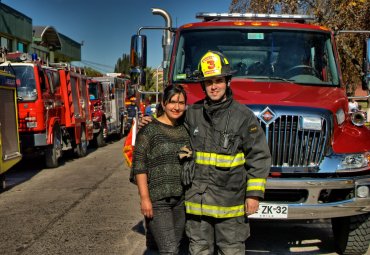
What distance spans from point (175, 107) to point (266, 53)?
2.56 metres

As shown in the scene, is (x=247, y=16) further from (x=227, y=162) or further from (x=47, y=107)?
(x=47, y=107)

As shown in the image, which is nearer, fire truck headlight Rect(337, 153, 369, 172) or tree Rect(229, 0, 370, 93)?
fire truck headlight Rect(337, 153, 369, 172)

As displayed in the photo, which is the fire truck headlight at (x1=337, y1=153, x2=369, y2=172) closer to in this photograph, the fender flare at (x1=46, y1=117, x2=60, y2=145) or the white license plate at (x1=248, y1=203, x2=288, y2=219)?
the white license plate at (x1=248, y1=203, x2=288, y2=219)

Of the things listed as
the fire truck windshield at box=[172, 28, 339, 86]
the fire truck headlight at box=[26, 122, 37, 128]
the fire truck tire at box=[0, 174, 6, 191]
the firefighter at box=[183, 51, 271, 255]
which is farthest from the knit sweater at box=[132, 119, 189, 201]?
the fire truck headlight at box=[26, 122, 37, 128]

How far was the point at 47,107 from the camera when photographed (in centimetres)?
1152

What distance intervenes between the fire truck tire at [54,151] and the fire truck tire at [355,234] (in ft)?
26.8

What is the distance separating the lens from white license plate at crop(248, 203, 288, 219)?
14.7ft

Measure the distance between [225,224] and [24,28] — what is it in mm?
23577

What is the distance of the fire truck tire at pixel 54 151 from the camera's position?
11844mm

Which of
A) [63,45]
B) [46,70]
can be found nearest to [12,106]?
[46,70]

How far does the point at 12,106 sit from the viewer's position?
952 centimetres

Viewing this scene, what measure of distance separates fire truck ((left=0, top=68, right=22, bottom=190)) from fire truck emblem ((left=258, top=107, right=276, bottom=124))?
5.55 m

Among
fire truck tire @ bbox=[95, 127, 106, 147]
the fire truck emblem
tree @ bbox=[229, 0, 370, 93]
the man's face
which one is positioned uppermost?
tree @ bbox=[229, 0, 370, 93]

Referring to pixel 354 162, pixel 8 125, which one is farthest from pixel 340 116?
pixel 8 125
